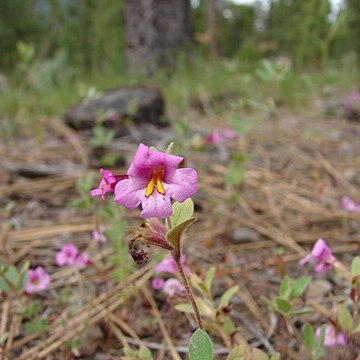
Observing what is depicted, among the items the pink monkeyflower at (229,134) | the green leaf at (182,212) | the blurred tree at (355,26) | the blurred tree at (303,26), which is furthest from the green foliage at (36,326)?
the blurred tree at (355,26)

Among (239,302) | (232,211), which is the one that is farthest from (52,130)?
(239,302)

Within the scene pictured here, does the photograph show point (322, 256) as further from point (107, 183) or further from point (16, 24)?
point (16, 24)

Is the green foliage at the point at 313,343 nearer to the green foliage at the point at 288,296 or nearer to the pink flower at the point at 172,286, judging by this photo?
the green foliage at the point at 288,296

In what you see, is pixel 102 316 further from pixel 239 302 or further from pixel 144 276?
pixel 239 302

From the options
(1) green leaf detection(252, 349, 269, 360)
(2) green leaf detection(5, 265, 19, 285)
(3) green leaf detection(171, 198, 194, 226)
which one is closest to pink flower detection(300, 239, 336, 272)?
(1) green leaf detection(252, 349, 269, 360)

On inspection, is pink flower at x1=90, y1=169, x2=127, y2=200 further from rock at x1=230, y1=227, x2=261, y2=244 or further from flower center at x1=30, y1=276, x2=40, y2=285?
rock at x1=230, y1=227, x2=261, y2=244
